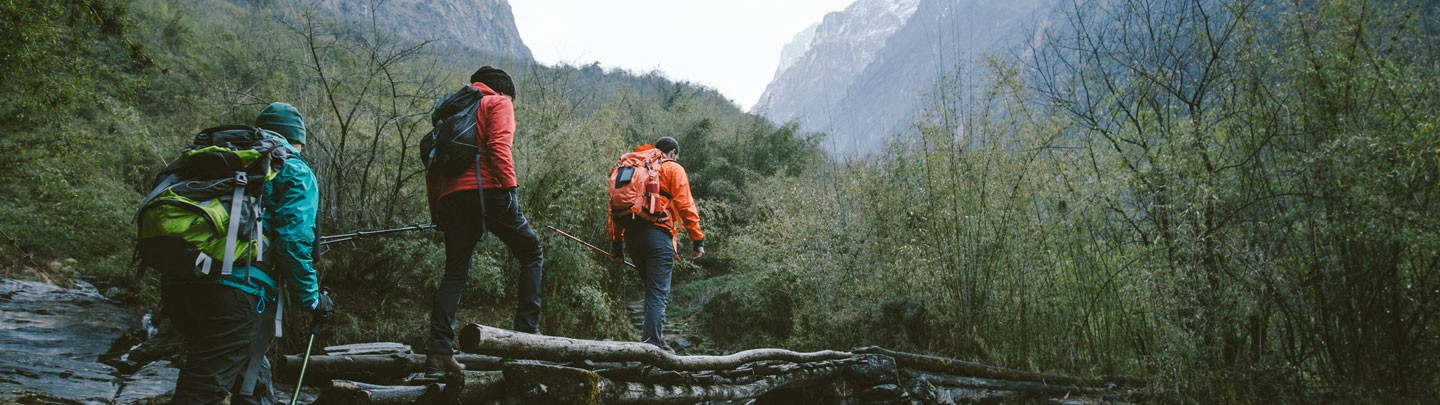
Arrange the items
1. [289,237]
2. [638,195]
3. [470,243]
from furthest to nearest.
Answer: [638,195]
[470,243]
[289,237]

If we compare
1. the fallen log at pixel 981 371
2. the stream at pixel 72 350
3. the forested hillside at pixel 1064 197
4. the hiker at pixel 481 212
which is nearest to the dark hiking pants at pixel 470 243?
the hiker at pixel 481 212

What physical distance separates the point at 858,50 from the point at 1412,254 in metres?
90.2

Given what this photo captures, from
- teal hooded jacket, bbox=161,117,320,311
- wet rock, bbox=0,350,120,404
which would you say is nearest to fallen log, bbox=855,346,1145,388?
teal hooded jacket, bbox=161,117,320,311

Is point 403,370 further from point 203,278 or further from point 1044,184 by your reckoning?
point 1044,184

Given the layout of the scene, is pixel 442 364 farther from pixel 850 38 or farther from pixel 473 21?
pixel 850 38

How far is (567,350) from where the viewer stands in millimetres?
2602

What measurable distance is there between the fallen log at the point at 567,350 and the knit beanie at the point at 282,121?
1.09m

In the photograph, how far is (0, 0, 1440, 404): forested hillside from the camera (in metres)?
4.06

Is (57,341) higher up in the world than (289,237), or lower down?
lower down

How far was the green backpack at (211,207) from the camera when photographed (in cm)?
193

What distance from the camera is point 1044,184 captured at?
5426mm

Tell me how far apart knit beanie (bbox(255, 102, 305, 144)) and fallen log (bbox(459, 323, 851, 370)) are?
1.09 m

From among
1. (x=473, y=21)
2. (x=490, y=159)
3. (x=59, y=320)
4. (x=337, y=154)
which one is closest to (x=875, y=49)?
(x=473, y=21)

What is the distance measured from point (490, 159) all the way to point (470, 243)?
15.9 inches
